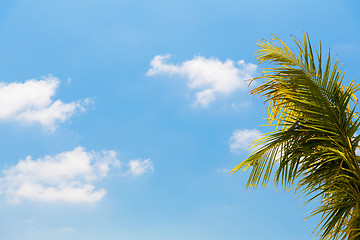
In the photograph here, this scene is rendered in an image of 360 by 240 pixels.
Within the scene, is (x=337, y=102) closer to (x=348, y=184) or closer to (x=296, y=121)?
(x=296, y=121)

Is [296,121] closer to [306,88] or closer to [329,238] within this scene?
[306,88]

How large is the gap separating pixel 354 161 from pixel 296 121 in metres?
1.00

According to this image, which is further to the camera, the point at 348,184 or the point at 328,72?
the point at 328,72

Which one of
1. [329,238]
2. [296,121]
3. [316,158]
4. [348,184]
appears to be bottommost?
[329,238]

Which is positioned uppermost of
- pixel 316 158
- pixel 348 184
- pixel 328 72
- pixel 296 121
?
pixel 328 72

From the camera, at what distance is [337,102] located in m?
6.92

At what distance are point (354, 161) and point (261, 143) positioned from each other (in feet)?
4.32

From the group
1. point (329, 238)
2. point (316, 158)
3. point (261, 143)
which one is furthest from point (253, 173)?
point (329, 238)

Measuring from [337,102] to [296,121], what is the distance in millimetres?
630

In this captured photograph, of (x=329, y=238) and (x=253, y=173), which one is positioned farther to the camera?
(x=253, y=173)

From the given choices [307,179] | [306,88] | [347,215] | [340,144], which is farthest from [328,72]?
[347,215]

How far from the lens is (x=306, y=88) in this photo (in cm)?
690

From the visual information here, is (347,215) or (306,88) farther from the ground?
(306,88)

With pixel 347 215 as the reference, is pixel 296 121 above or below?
above
